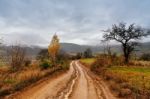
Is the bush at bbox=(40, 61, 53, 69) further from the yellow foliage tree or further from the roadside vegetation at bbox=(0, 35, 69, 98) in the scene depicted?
the yellow foliage tree

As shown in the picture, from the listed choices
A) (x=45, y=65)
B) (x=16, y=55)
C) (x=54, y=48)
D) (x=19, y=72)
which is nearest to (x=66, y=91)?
(x=19, y=72)

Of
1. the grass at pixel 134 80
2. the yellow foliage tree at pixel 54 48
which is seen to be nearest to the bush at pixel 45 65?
the yellow foliage tree at pixel 54 48

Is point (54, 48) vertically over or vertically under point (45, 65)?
over

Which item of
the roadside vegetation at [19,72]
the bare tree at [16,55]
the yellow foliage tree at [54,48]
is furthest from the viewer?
the yellow foliage tree at [54,48]

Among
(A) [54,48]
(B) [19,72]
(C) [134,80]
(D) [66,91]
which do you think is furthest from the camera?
(A) [54,48]

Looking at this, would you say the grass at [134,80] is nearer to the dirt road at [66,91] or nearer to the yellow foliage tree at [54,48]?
the dirt road at [66,91]

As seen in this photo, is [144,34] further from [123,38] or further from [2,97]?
[2,97]

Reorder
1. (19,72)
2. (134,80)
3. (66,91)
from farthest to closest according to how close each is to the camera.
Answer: (19,72), (134,80), (66,91)

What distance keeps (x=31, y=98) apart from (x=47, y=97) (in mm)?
1301

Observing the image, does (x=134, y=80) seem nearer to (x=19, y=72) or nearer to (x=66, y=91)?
(x=66, y=91)

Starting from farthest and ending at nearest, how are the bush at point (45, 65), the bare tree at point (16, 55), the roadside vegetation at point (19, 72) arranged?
the bush at point (45, 65)
the bare tree at point (16, 55)
the roadside vegetation at point (19, 72)

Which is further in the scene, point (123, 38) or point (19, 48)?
point (123, 38)

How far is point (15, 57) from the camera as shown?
4472cm

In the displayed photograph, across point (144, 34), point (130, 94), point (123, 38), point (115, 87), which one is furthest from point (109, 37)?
point (130, 94)
